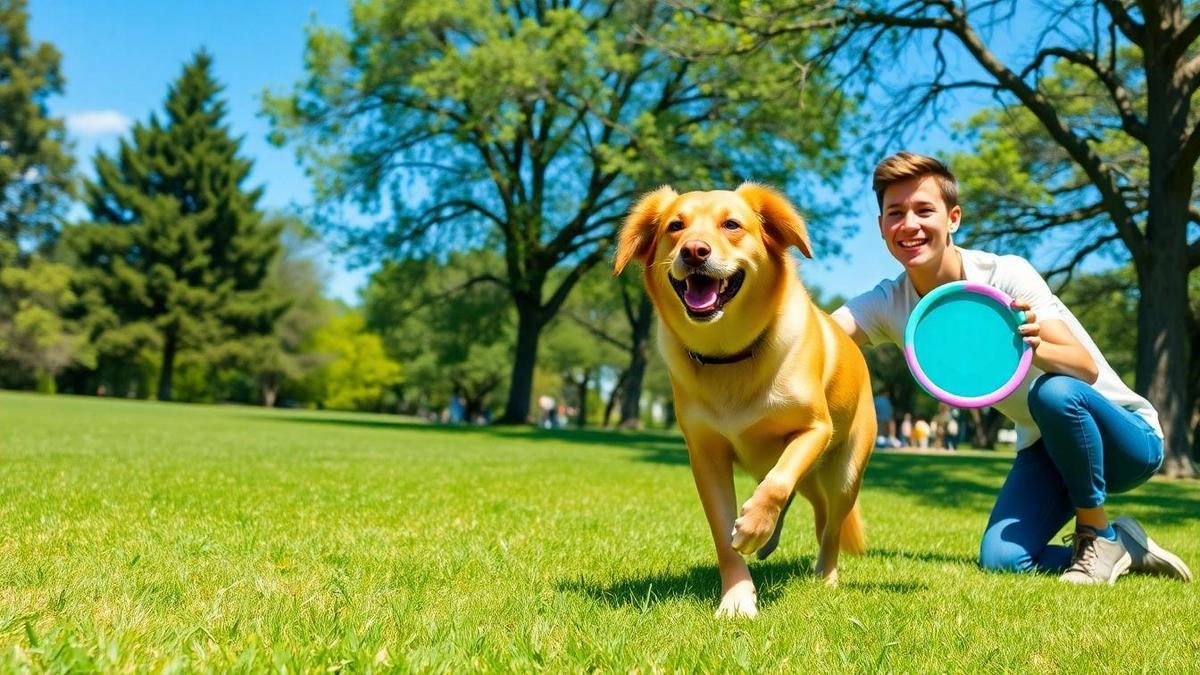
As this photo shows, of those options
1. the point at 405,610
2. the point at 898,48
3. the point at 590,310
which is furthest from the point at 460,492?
the point at 590,310

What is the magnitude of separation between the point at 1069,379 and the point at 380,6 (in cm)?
2397

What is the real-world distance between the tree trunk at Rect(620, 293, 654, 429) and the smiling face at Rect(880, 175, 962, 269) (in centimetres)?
3262

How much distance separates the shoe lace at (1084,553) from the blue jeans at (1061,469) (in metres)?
0.17

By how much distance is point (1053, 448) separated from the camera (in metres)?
4.68

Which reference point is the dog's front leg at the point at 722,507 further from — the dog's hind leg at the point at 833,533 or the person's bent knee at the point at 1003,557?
the person's bent knee at the point at 1003,557

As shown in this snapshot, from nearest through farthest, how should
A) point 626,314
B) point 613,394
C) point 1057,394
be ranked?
point 1057,394
point 626,314
point 613,394

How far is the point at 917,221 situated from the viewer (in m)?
4.24

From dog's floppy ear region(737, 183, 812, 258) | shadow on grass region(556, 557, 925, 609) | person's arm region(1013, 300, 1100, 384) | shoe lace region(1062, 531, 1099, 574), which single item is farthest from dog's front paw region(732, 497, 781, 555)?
shoe lace region(1062, 531, 1099, 574)

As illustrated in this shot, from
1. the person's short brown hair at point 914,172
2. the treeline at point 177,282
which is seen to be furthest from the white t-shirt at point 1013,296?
the treeline at point 177,282

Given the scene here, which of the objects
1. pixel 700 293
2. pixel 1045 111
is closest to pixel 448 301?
pixel 1045 111

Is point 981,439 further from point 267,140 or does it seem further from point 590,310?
point 267,140

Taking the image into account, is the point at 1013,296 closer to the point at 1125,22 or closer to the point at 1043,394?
the point at 1043,394

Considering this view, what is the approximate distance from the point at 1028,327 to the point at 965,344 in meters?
0.29

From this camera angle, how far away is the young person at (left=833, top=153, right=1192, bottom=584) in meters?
4.28
